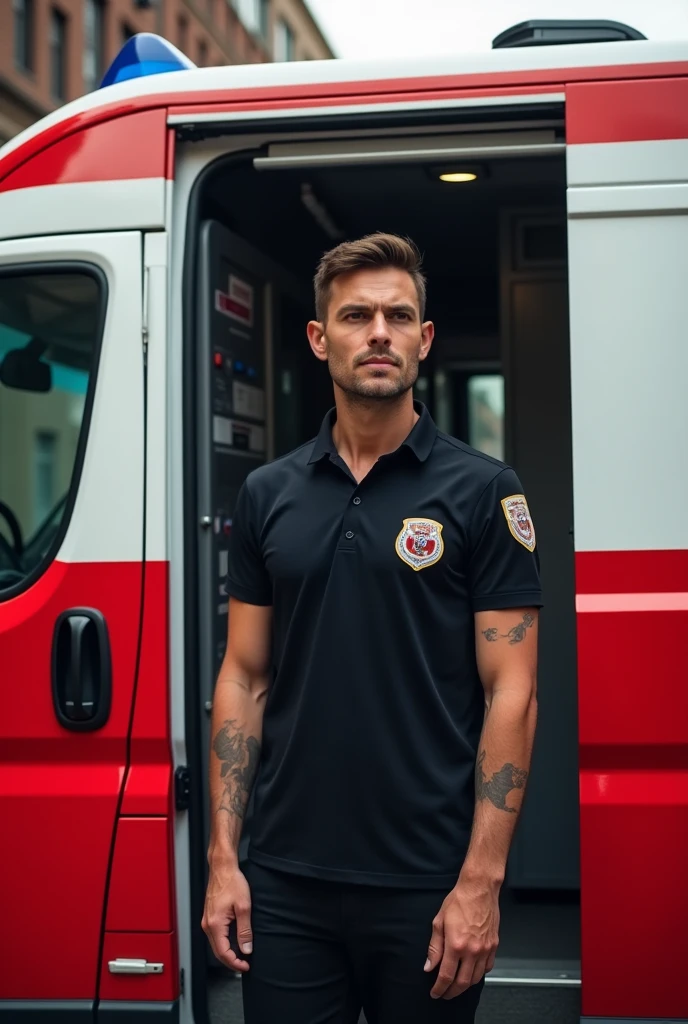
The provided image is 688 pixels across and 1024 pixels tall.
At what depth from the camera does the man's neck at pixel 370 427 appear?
89.7 inches

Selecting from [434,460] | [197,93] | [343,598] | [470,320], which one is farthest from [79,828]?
[470,320]

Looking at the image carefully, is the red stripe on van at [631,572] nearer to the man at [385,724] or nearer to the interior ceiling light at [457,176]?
the man at [385,724]

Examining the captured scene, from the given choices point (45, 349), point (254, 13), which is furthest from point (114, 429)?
point (254, 13)

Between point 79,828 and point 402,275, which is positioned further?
point 79,828

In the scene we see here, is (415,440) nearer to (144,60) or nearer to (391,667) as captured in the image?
(391,667)

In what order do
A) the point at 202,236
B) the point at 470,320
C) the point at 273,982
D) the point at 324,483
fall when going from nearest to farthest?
the point at 273,982
the point at 324,483
the point at 202,236
the point at 470,320

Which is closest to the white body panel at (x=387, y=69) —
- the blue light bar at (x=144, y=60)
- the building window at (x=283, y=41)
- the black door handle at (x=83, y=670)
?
the blue light bar at (x=144, y=60)

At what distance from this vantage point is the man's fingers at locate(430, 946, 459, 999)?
6.58 feet

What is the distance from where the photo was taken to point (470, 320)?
6.72 metres

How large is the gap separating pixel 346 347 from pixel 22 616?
3.72 feet

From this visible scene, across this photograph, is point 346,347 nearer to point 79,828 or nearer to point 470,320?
point 79,828

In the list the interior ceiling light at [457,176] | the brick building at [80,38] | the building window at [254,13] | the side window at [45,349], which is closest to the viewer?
the side window at [45,349]

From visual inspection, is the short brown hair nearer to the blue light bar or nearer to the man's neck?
the man's neck

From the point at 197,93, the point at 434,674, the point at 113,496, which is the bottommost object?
the point at 434,674
